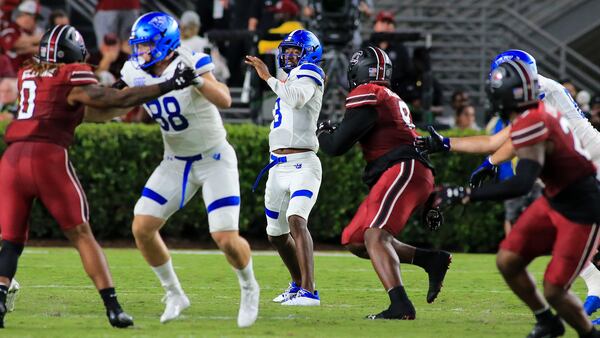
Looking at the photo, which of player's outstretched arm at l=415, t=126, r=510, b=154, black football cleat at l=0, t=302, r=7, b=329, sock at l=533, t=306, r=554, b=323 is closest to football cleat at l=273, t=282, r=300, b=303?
player's outstretched arm at l=415, t=126, r=510, b=154

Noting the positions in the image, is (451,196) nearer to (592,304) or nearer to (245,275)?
(245,275)

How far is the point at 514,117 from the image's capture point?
24.1 feet

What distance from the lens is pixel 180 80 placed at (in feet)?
24.7

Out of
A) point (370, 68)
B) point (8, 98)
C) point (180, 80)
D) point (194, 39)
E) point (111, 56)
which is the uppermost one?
point (180, 80)

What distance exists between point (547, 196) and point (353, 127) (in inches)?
73.9

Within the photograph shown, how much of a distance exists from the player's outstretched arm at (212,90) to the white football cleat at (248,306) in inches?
48.6

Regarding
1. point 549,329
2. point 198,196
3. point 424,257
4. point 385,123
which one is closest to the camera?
point 549,329

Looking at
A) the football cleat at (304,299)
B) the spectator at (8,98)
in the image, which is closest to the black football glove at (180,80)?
the football cleat at (304,299)

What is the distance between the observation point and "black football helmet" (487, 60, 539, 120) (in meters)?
7.25

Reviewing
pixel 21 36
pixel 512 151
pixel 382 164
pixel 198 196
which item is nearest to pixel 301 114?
pixel 382 164

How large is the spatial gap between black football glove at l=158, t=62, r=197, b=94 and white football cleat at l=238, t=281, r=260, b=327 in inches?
56.3

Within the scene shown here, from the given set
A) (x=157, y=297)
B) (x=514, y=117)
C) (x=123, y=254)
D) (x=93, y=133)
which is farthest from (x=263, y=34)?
(x=514, y=117)

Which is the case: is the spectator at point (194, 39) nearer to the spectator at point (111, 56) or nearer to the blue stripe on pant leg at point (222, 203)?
the spectator at point (111, 56)

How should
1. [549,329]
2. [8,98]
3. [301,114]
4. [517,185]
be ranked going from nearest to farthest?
[517,185]
[549,329]
[301,114]
[8,98]
